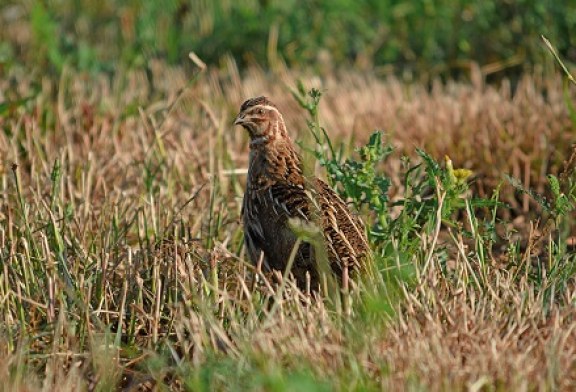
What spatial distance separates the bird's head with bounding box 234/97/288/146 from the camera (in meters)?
5.56

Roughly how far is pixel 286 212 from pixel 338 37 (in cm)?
506

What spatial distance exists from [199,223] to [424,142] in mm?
1991

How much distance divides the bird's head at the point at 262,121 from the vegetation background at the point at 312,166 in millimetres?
144

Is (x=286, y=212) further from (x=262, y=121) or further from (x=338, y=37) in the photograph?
(x=338, y=37)

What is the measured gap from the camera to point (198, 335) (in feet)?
13.8

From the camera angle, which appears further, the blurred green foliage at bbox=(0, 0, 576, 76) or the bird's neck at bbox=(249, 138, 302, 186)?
the blurred green foliage at bbox=(0, 0, 576, 76)

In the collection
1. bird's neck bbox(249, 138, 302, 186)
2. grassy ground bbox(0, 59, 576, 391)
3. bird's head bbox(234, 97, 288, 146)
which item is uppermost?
bird's head bbox(234, 97, 288, 146)

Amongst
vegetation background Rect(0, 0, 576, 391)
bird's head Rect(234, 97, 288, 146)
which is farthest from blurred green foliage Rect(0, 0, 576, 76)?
bird's head Rect(234, 97, 288, 146)

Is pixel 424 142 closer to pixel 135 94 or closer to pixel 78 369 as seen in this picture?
pixel 135 94

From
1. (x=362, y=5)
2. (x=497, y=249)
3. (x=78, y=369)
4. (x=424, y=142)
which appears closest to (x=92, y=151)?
(x=424, y=142)

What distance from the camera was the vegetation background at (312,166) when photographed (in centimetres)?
411

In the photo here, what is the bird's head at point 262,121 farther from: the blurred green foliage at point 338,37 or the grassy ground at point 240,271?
the blurred green foliage at point 338,37

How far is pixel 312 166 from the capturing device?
20.5ft

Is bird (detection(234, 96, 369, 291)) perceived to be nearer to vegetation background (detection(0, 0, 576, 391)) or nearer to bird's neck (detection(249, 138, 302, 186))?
bird's neck (detection(249, 138, 302, 186))
